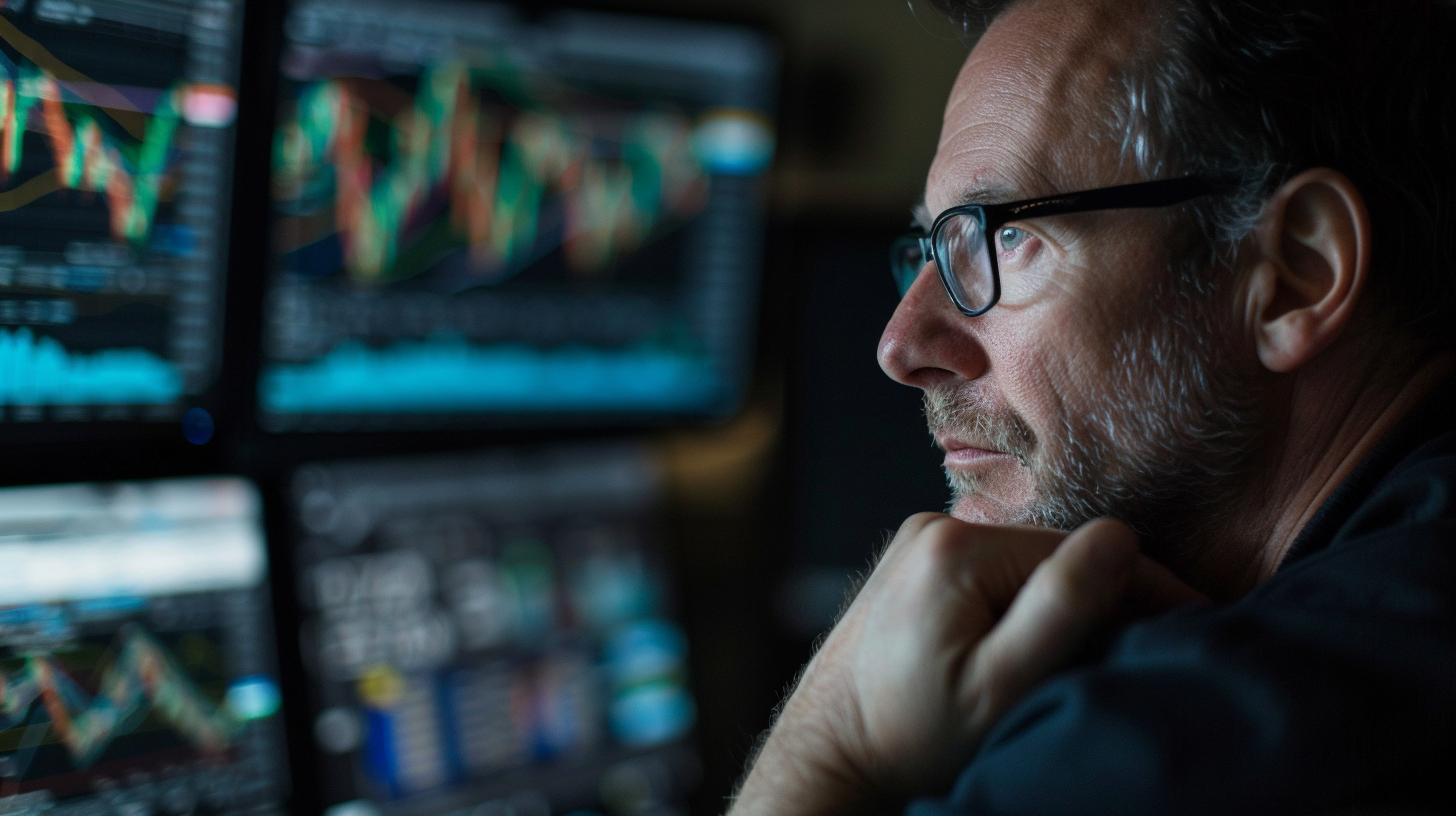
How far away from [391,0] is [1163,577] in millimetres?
982

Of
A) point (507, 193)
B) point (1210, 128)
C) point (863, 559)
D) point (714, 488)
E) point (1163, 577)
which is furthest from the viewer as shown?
point (714, 488)

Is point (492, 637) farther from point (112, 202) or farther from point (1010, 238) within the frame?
point (1010, 238)

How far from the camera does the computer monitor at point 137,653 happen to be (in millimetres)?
1107

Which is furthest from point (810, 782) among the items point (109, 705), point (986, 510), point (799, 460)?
point (799, 460)

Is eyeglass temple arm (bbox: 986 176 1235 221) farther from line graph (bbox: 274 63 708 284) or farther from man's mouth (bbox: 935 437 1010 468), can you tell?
line graph (bbox: 274 63 708 284)

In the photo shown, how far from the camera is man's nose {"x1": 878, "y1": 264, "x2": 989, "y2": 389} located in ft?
3.18

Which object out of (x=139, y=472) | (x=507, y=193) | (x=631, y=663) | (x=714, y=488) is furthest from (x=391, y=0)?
(x=714, y=488)

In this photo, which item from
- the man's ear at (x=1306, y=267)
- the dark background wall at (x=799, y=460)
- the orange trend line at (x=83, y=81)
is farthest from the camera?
the dark background wall at (x=799, y=460)

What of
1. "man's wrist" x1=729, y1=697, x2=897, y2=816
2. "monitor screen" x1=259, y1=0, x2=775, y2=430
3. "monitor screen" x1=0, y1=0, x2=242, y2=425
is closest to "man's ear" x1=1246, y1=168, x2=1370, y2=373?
"man's wrist" x1=729, y1=697, x2=897, y2=816

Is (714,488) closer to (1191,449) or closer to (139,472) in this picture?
(139,472)

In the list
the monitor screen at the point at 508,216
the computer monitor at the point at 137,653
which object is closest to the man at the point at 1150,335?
the monitor screen at the point at 508,216

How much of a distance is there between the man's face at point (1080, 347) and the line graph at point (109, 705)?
2.44 feet

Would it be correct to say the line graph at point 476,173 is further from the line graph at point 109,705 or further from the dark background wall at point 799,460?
the line graph at point 109,705

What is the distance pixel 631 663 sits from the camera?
5.20 ft
